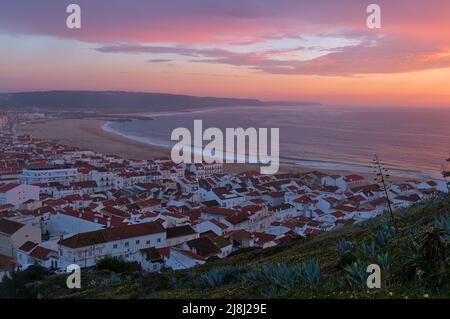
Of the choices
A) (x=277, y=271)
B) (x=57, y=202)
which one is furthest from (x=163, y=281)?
(x=57, y=202)

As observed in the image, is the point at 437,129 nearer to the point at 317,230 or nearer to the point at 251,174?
the point at 251,174

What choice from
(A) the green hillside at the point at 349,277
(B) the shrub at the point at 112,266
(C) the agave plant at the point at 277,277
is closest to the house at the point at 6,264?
(B) the shrub at the point at 112,266

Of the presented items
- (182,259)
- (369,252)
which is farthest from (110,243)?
(369,252)

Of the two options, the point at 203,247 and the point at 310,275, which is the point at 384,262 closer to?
the point at 310,275

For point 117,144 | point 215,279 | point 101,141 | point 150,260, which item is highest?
point 215,279

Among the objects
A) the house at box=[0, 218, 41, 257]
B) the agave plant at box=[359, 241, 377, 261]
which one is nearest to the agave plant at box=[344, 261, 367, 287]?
the agave plant at box=[359, 241, 377, 261]
